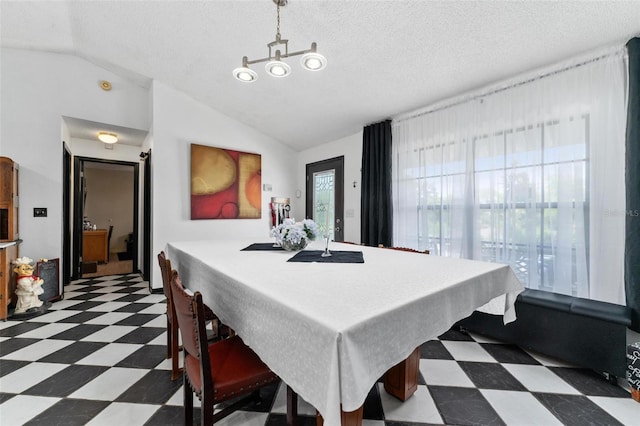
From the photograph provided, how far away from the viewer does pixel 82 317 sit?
2.87 metres

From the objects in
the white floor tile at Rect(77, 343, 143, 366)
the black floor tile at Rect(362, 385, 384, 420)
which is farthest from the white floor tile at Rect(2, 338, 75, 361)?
the black floor tile at Rect(362, 385, 384, 420)

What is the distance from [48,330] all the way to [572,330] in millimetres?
4565

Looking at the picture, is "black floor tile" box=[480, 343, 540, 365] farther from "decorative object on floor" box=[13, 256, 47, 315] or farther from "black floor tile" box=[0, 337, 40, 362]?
"decorative object on floor" box=[13, 256, 47, 315]

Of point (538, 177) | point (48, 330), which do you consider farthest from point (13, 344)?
point (538, 177)

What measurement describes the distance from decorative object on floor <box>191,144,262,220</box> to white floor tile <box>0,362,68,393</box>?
2285mm

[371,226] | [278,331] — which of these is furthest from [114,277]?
[278,331]

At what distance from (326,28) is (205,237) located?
10.8 feet

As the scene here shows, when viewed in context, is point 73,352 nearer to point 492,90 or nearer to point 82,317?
point 82,317

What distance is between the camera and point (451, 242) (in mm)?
2979

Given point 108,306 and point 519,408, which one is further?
point 108,306

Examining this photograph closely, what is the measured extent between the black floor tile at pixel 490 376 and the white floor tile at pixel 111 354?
8.74 feet

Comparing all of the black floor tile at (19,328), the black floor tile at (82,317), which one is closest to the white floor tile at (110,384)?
the black floor tile at (82,317)

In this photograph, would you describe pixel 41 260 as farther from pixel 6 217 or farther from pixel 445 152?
pixel 445 152

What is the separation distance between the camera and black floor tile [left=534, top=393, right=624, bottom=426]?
4.71 feet
